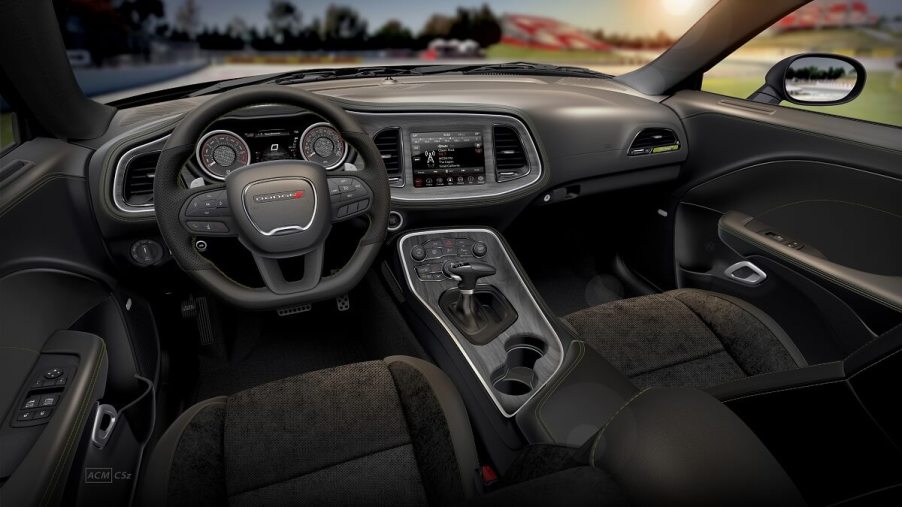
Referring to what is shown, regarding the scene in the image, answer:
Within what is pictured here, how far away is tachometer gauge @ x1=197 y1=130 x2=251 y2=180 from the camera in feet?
5.65

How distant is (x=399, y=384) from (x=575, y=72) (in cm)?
199

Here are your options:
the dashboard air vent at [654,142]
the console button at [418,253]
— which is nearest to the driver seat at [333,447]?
the console button at [418,253]

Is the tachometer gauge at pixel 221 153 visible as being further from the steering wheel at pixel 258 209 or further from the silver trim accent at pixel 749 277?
the silver trim accent at pixel 749 277

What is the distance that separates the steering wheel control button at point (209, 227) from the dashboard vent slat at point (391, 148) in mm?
728

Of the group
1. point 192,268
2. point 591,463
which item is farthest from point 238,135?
point 591,463

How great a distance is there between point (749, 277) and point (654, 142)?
0.69 m

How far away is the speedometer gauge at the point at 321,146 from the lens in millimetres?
1874

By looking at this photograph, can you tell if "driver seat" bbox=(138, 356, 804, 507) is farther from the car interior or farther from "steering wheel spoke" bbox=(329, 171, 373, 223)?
"steering wheel spoke" bbox=(329, 171, 373, 223)

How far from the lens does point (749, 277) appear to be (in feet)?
7.29

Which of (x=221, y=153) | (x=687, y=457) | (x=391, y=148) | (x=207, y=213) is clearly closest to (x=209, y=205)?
(x=207, y=213)

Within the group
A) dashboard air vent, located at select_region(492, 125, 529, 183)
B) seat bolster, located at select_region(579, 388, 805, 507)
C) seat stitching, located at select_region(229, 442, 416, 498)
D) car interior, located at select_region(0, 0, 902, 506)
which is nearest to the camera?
seat bolster, located at select_region(579, 388, 805, 507)

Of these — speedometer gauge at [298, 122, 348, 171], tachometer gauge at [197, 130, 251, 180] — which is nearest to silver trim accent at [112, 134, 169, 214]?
tachometer gauge at [197, 130, 251, 180]

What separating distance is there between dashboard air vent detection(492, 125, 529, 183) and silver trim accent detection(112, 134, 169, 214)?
3.89 ft

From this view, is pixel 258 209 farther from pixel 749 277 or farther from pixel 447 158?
pixel 749 277
